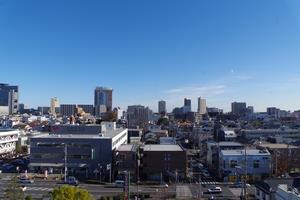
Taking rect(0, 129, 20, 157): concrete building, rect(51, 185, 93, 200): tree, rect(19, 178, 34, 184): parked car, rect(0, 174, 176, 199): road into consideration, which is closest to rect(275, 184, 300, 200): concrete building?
rect(51, 185, 93, 200): tree

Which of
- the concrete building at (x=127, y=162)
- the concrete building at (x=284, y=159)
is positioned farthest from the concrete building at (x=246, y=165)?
the concrete building at (x=127, y=162)

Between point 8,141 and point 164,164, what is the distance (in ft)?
46.1

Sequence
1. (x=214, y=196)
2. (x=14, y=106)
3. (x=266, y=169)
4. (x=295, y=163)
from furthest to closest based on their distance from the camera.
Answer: (x=14, y=106) → (x=295, y=163) → (x=266, y=169) → (x=214, y=196)

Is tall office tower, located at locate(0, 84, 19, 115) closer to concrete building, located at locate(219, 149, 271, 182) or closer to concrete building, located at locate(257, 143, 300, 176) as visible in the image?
concrete building, located at locate(257, 143, 300, 176)

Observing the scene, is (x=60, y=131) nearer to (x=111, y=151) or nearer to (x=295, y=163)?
(x=111, y=151)

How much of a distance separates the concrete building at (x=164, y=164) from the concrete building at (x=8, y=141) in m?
12.5

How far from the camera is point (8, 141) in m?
29.4

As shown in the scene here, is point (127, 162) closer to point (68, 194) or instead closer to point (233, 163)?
point (233, 163)

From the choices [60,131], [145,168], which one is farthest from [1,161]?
[145,168]

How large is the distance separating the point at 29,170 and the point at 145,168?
Result: 238 inches

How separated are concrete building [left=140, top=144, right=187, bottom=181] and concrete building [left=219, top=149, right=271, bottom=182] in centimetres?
224

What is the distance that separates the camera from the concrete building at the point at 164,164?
2006 centimetres

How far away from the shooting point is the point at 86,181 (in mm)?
19125

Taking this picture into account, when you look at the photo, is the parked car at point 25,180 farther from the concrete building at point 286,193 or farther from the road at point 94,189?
the concrete building at point 286,193
